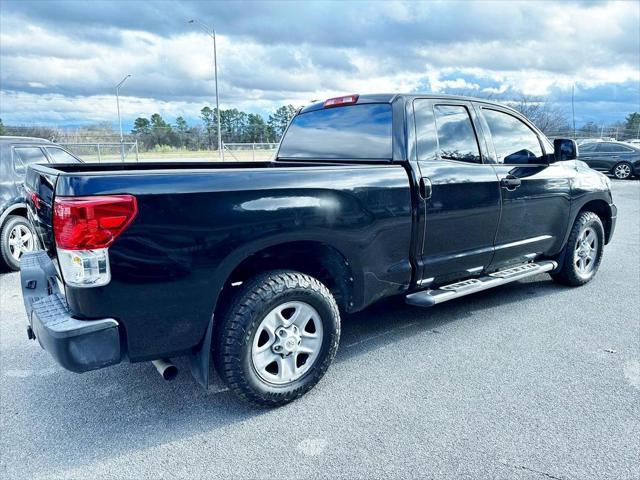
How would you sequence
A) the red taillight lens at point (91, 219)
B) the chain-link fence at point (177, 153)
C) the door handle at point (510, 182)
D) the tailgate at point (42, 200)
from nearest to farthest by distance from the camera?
the red taillight lens at point (91, 219)
the tailgate at point (42, 200)
the door handle at point (510, 182)
the chain-link fence at point (177, 153)

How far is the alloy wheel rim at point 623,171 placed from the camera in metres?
19.0

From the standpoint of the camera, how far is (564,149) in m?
4.70

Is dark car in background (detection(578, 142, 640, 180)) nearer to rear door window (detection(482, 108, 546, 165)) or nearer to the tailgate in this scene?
rear door window (detection(482, 108, 546, 165))

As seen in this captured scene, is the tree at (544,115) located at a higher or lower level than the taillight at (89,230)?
higher

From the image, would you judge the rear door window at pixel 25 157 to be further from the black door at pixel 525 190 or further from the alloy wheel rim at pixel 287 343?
the black door at pixel 525 190

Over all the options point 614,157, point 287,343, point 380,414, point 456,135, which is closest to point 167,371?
point 287,343

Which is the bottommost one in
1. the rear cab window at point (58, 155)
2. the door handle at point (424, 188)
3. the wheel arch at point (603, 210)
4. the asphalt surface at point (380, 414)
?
the asphalt surface at point (380, 414)

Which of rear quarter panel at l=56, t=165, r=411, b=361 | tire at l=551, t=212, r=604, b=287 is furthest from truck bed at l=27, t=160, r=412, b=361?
tire at l=551, t=212, r=604, b=287

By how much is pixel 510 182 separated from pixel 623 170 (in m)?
18.1

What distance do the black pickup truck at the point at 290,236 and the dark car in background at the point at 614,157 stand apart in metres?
17.0

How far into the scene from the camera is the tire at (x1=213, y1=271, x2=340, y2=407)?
2.78m

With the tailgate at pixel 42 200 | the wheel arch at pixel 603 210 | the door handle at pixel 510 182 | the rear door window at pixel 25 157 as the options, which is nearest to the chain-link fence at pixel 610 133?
the wheel arch at pixel 603 210

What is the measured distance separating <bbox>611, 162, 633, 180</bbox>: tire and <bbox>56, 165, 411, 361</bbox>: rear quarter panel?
771 inches

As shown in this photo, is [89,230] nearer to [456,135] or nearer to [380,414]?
[380,414]
